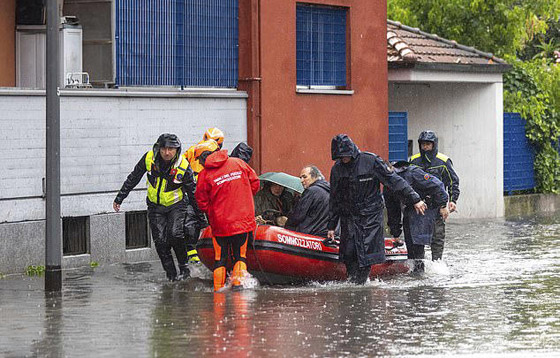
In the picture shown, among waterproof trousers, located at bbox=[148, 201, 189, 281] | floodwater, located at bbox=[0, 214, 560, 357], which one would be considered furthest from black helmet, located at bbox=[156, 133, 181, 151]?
floodwater, located at bbox=[0, 214, 560, 357]

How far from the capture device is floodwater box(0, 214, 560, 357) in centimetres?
1064

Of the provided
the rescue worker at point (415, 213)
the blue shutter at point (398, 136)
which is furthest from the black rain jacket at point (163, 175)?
the blue shutter at point (398, 136)

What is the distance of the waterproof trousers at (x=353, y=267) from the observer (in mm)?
15055

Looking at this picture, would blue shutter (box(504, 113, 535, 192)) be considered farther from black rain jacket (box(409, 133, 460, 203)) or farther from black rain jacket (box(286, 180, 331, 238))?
black rain jacket (box(286, 180, 331, 238))

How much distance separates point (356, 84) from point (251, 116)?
8.54ft

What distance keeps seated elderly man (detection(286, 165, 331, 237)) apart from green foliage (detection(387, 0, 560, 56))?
46.0ft

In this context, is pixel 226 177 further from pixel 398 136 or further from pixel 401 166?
pixel 398 136

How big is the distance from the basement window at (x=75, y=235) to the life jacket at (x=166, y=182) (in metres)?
2.28

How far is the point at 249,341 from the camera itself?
35.8ft

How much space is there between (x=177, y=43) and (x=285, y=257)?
5.25 m

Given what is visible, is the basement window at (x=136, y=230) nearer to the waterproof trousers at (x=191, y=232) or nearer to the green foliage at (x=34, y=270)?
the green foliage at (x=34, y=270)

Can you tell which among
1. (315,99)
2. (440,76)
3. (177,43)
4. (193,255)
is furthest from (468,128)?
(193,255)

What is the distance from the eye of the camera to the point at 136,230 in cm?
1862

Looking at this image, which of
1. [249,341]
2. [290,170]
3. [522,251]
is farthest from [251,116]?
[249,341]
